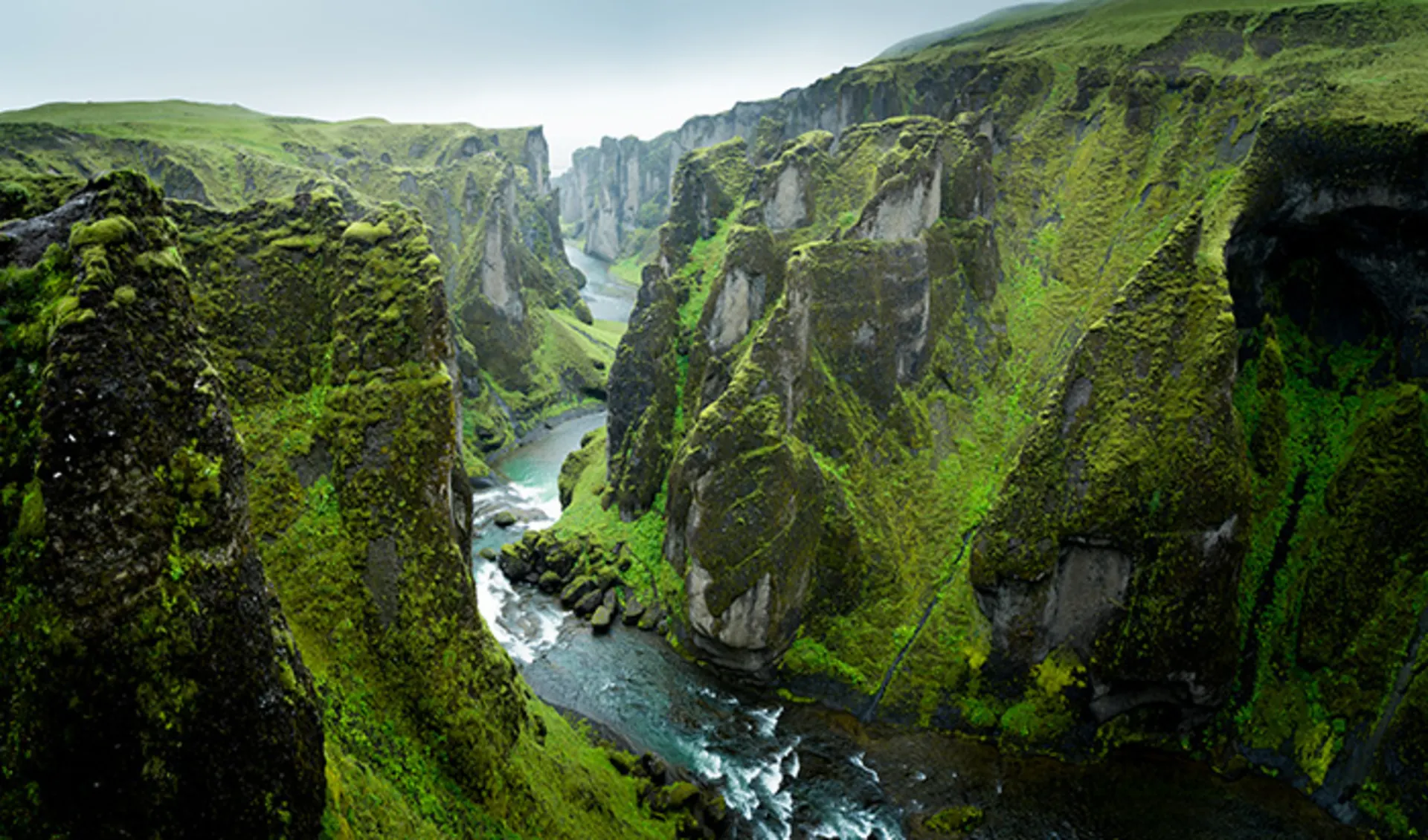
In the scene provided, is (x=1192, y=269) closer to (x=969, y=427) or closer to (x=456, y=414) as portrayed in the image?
(x=969, y=427)

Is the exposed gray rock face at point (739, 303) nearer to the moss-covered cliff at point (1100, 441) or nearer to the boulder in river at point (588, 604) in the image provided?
the moss-covered cliff at point (1100, 441)

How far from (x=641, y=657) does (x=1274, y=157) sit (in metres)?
39.9

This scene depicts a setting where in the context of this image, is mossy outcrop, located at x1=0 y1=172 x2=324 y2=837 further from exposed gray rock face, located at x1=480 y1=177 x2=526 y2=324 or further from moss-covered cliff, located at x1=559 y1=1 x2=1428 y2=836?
exposed gray rock face, located at x1=480 y1=177 x2=526 y2=324

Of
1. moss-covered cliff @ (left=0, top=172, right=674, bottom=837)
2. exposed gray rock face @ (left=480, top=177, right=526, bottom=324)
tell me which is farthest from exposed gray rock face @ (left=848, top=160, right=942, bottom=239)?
exposed gray rock face @ (left=480, top=177, right=526, bottom=324)

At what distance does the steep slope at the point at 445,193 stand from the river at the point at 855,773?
129 ft

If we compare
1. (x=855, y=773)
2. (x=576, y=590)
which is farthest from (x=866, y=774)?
(x=576, y=590)

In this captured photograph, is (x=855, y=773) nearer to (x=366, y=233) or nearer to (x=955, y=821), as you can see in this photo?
(x=955, y=821)

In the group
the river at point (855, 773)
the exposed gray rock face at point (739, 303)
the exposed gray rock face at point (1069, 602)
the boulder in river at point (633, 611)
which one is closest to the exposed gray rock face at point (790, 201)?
the exposed gray rock face at point (739, 303)

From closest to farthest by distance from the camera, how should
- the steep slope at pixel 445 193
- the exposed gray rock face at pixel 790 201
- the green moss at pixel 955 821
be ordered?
the green moss at pixel 955 821, the exposed gray rock face at pixel 790 201, the steep slope at pixel 445 193

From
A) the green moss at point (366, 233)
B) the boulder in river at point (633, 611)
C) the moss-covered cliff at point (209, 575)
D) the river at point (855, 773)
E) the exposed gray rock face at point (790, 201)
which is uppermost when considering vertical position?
the exposed gray rock face at point (790, 201)

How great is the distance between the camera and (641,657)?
1540 inches

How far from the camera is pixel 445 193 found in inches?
4345

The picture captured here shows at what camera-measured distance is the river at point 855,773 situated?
2834 cm

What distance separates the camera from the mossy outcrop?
347 inches
